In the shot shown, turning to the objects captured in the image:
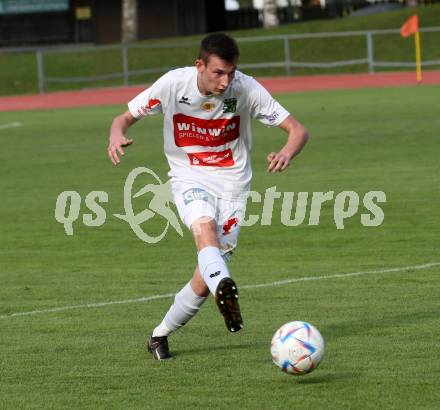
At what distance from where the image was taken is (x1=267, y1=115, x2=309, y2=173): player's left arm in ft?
25.1

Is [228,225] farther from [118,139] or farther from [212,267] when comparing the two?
[118,139]

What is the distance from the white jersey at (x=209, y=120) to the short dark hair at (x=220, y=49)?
17.5 inches

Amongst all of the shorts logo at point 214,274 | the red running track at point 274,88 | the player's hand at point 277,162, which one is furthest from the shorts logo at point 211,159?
the red running track at point 274,88

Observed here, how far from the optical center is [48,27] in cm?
5984

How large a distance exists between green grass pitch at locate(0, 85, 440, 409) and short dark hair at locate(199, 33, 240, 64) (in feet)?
6.19

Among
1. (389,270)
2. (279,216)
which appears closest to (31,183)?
(279,216)

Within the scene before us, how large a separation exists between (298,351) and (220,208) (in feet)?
4.17

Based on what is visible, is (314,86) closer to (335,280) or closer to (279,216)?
(279,216)

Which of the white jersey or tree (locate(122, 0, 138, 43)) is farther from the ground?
tree (locate(122, 0, 138, 43))

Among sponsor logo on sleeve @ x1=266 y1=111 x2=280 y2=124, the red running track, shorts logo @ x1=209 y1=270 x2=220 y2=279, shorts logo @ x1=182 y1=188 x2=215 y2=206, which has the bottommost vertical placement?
the red running track

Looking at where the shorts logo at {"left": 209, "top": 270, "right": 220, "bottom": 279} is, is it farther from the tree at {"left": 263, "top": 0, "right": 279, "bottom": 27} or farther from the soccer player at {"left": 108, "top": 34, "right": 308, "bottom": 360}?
the tree at {"left": 263, "top": 0, "right": 279, "bottom": 27}

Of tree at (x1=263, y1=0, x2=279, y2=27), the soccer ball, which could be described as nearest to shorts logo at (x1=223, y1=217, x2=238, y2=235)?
the soccer ball

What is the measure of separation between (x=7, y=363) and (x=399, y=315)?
2870 millimetres

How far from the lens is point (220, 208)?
816 centimetres
